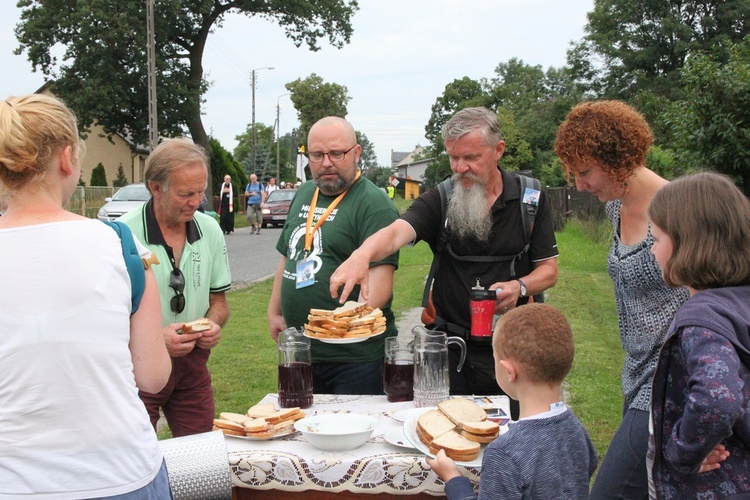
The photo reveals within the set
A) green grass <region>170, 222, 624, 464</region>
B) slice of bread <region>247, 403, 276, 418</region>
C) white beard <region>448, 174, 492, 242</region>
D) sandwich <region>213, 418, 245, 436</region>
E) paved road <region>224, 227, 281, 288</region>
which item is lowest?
paved road <region>224, 227, 281, 288</region>

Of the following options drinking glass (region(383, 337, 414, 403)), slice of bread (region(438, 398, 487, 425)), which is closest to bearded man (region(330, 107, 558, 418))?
drinking glass (region(383, 337, 414, 403))

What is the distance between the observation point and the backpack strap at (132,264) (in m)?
1.99

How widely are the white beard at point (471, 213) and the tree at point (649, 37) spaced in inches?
1584

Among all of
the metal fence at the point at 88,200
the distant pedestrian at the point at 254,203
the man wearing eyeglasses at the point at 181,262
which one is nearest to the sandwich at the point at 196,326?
the man wearing eyeglasses at the point at 181,262

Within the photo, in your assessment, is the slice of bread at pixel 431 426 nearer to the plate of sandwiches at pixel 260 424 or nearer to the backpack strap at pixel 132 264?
the plate of sandwiches at pixel 260 424

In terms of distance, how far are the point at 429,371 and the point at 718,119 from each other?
7606 mm

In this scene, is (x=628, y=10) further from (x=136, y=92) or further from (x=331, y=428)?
(x=331, y=428)

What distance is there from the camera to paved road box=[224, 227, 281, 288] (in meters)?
15.1

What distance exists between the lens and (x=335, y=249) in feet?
12.4

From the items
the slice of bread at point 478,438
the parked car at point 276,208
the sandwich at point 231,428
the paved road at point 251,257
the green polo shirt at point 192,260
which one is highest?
the green polo shirt at point 192,260

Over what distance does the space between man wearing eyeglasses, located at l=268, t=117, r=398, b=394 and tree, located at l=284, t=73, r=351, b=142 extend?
195 feet

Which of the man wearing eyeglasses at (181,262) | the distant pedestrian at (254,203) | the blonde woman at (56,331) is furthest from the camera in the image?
the distant pedestrian at (254,203)

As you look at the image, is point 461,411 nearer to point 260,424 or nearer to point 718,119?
point 260,424

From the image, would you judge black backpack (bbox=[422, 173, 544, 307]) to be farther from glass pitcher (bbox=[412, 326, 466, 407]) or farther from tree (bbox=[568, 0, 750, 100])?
tree (bbox=[568, 0, 750, 100])
